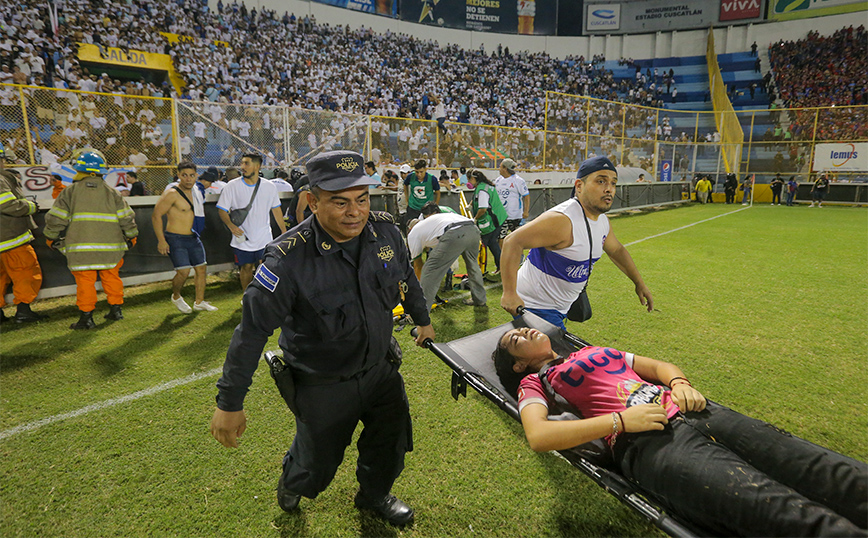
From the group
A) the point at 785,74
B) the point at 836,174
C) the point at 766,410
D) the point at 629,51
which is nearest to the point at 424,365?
the point at 766,410

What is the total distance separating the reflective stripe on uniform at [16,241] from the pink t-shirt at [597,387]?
6460mm

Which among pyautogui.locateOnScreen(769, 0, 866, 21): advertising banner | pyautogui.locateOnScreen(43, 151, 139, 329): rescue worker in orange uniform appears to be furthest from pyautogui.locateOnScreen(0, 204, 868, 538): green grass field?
pyautogui.locateOnScreen(769, 0, 866, 21): advertising banner

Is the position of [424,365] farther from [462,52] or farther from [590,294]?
[462,52]

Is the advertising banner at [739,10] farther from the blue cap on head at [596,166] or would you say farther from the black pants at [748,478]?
the black pants at [748,478]

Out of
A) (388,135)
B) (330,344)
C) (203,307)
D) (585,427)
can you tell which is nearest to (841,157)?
(388,135)

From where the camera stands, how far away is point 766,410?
370 centimetres

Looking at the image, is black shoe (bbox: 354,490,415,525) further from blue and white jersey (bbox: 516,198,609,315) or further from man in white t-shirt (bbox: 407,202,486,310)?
man in white t-shirt (bbox: 407,202,486,310)

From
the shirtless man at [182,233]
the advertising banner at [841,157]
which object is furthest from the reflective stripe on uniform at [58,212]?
the advertising banner at [841,157]

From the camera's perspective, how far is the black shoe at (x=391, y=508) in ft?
8.52

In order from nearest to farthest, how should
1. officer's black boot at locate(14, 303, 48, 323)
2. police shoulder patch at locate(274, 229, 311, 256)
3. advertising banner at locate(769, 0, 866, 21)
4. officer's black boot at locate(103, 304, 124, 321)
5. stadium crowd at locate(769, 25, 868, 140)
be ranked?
police shoulder patch at locate(274, 229, 311, 256)
officer's black boot at locate(14, 303, 48, 323)
officer's black boot at locate(103, 304, 124, 321)
stadium crowd at locate(769, 25, 868, 140)
advertising banner at locate(769, 0, 866, 21)

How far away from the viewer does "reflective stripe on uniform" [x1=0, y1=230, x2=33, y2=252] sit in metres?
5.56

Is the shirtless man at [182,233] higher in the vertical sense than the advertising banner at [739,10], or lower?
lower

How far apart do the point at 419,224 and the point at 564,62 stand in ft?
129

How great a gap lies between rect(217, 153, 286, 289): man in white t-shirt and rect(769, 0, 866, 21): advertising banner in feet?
145
